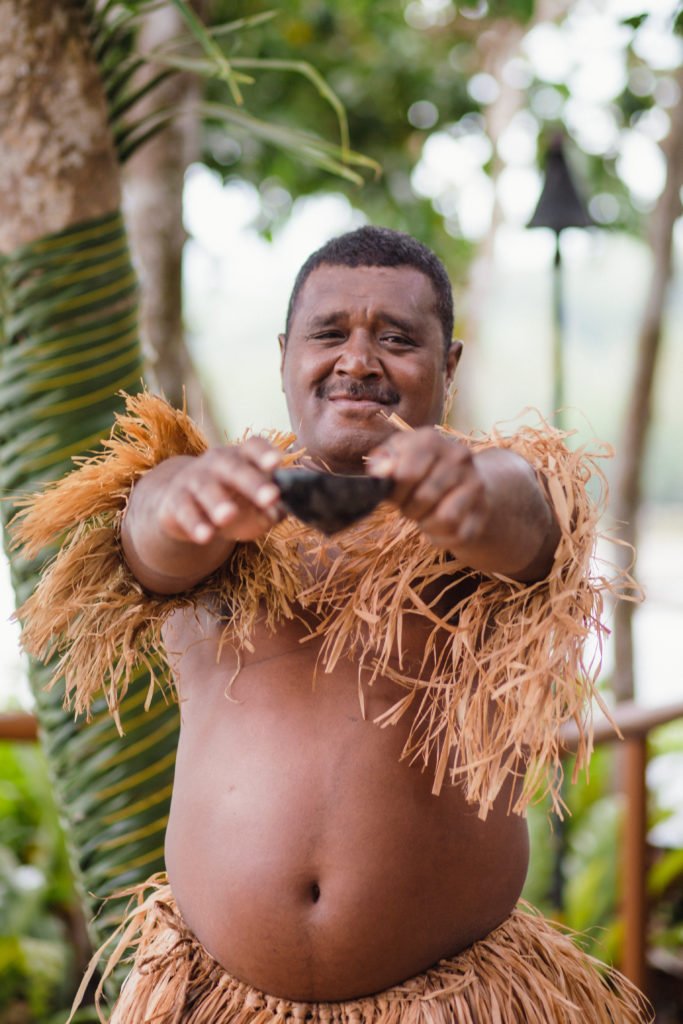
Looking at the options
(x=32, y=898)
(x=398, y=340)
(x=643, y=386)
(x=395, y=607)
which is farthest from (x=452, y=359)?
(x=643, y=386)

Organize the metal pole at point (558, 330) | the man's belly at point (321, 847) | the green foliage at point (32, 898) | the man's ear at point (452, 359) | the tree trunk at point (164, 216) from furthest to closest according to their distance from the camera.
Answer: the metal pole at point (558, 330)
the green foliage at point (32, 898)
the tree trunk at point (164, 216)
the man's ear at point (452, 359)
the man's belly at point (321, 847)

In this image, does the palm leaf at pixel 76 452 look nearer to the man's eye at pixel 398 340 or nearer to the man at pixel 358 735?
the man at pixel 358 735

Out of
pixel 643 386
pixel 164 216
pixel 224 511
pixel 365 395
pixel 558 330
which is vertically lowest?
pixel 224 511

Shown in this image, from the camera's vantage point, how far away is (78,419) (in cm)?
154

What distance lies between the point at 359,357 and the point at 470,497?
42 centimetres

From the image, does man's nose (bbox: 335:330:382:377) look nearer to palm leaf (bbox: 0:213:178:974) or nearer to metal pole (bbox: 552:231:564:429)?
palm leaf (bbox: 0:213:178:974)

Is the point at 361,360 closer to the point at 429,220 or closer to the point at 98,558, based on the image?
the point at 98,558

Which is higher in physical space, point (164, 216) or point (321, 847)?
point (164, 216)

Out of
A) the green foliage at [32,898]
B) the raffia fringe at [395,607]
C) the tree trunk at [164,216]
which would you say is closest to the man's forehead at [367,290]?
the raffia fringe at [395,607]

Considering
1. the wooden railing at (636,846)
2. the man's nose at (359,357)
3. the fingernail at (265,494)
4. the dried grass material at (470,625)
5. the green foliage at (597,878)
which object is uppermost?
the man's nose at (359,357)

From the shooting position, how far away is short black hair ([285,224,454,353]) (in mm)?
1188

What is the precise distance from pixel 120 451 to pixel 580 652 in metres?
0.51

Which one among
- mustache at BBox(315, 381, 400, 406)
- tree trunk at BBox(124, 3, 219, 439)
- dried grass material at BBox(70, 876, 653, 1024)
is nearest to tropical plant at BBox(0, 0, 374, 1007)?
dried grass material at BBox(70, 876, 653, 1024)

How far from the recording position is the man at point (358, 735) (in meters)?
0.93
